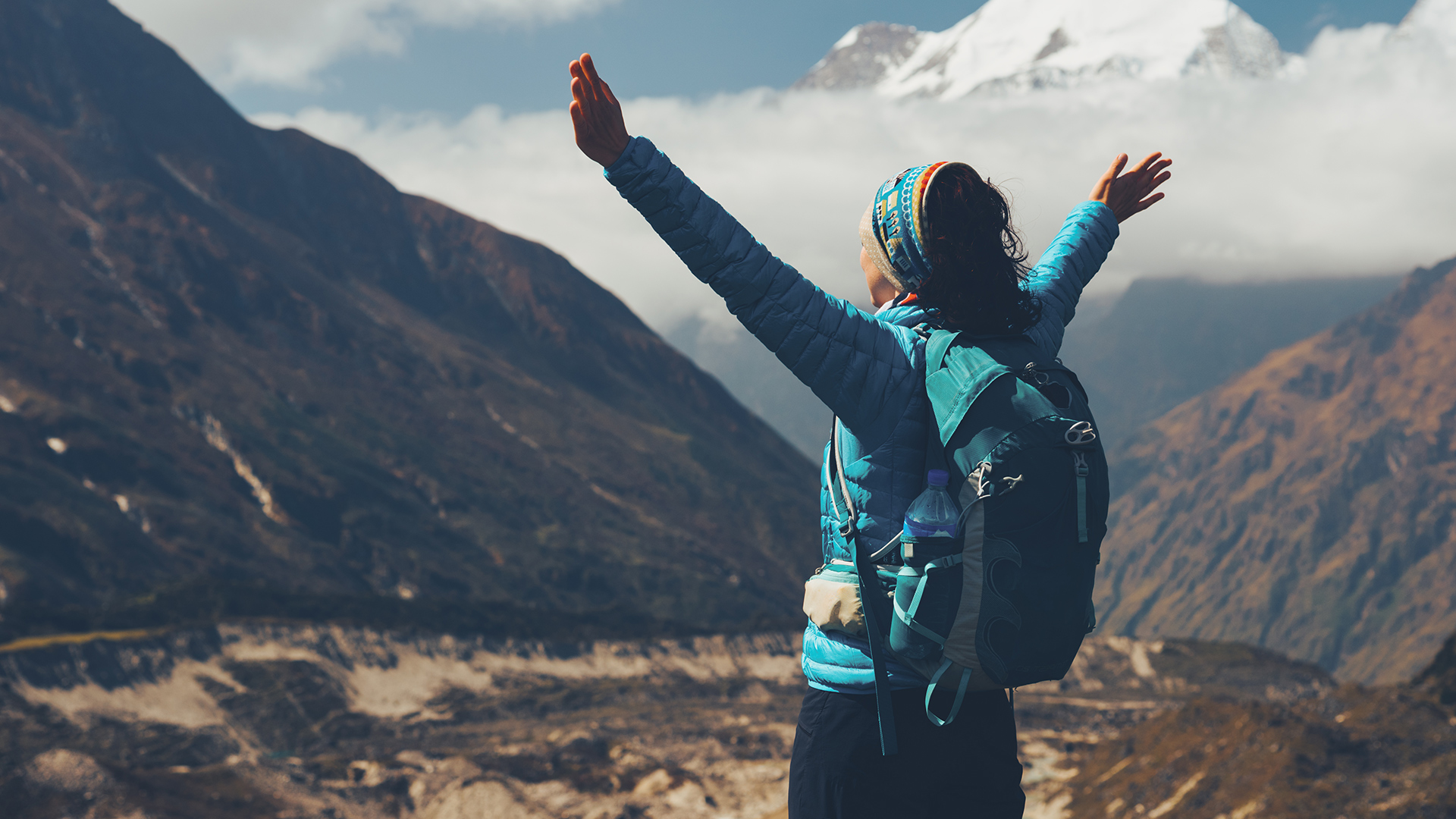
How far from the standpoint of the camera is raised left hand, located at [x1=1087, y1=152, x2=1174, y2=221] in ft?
15.1

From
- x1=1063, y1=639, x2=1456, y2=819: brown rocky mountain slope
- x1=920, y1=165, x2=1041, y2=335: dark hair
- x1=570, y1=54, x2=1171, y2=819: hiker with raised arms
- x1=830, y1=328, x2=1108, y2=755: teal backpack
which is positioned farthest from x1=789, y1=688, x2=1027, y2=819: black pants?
x1=1063, y1=639, x2=1456, y2=819: brown rocky mountain slope

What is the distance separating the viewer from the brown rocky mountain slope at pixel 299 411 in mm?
88375

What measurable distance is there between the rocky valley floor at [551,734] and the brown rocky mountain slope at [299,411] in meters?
6.39

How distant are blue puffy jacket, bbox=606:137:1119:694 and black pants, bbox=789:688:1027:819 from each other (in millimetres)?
98

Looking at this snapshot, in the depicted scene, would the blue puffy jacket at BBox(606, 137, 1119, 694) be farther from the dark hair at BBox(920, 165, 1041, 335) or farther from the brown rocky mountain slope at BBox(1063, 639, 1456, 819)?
the brown rocky mountain slope at BBox(1063, 639, 1456, 819)

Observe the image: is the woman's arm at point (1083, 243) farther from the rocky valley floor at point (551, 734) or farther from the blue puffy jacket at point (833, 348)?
the rocky valley floor at point (551, 734)

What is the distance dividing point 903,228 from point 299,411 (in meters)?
132

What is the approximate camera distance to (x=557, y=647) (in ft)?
246

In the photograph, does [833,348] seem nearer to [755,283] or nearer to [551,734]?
[755,283]

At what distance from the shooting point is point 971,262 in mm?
3277

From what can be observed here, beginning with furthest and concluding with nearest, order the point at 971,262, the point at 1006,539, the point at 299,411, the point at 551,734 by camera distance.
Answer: the point at 299,411 < the point at 551,734 < the point at 971,262 < the point at 1006,539

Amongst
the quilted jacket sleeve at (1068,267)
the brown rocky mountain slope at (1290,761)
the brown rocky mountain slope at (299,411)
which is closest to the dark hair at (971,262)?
the quilted jacket sleeve at (1068,267)

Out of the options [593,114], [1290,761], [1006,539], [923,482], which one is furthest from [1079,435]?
[1290,761]

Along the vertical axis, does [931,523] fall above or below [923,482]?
below
